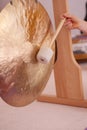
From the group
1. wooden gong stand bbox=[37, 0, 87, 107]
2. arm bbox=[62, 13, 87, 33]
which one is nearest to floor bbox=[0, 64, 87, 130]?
wooden gong stand bbox=[37, 0, 87, 107]

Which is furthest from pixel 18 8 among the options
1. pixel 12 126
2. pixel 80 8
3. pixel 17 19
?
pixel 80 8

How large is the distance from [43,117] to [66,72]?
0.57 feet

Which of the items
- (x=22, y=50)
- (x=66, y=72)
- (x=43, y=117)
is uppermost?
→ (x=22, y=50)

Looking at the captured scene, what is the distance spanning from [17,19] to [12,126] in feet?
1.00

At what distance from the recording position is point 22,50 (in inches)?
22.9

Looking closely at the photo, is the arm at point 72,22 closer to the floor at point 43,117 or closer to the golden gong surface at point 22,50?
the golden gong surface at point 22,50

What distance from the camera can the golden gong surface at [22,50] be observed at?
0.53 m

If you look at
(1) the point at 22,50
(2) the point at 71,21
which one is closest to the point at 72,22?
(2) the point at 71,21

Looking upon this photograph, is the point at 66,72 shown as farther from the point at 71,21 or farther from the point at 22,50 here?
the point at 22,50

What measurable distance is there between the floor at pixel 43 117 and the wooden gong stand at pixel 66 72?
3cm

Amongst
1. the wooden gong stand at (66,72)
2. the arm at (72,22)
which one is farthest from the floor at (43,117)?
the arm at (72,22)

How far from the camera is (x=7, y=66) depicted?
0.54 m

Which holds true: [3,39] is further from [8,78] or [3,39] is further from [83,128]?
[83,128]

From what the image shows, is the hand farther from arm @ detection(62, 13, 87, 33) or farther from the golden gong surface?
the golden gong surface
